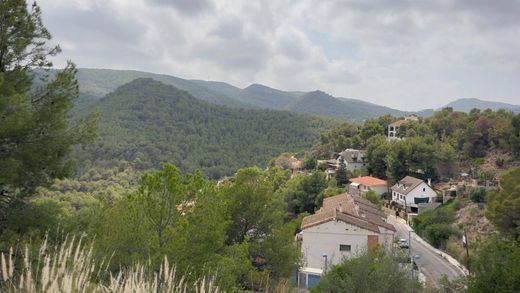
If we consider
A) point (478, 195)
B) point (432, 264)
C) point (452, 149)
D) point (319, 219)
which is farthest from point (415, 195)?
point (319, 219)

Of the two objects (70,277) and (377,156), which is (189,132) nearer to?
(377,156)

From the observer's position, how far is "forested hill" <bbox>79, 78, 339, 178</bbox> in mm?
75500

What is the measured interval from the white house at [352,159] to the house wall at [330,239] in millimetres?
29470

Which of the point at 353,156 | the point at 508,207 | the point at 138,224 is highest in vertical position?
the point at 138,224

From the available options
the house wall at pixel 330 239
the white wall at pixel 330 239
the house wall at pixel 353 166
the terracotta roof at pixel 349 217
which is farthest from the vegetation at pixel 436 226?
the house wall at pixel 353 166

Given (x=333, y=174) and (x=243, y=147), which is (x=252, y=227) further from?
(x=243, y=147)

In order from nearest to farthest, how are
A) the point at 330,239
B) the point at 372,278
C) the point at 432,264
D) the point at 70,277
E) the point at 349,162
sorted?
the point at 70,277 → the point at 372,278 → the point at 330,239 → the point at 432,264 → the point at 349,162

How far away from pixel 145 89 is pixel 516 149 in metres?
98.1

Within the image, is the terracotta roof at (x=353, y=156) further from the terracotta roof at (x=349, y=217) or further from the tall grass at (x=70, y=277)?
the tall grass at (x=70, y=277)

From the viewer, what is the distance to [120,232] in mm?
8242

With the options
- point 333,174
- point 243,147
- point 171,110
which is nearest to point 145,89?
point 171,110

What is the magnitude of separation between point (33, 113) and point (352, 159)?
47.9 metres

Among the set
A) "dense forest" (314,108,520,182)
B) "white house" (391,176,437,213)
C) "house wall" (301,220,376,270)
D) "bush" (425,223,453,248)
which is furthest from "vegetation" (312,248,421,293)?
"dense forest" (314,108,520,182)

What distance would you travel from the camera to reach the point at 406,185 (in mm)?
39375
